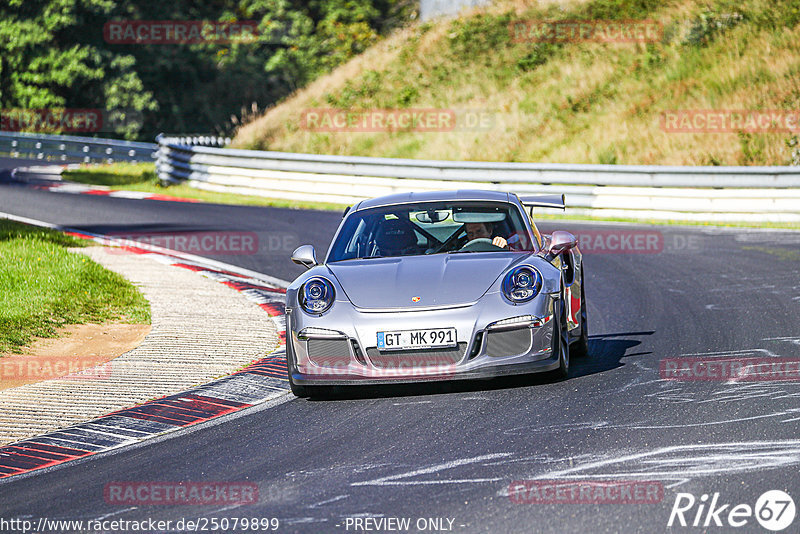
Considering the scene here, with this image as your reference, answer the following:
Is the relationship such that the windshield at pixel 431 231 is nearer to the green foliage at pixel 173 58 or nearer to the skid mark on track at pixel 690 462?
the skid mark on track at pixel 690 462

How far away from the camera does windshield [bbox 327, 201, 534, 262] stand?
8273 mm

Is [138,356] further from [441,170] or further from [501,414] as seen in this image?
[441,170]

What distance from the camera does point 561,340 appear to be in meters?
7.52

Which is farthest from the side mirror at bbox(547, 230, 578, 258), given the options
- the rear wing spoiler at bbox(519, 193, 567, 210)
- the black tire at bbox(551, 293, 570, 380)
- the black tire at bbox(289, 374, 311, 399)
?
the black tire at bbox(289, 374, 311, 399)

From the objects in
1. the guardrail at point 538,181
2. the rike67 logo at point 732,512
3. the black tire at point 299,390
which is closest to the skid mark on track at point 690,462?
the rike67 logo at point 732,512

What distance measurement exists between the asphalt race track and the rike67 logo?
0.10 ft

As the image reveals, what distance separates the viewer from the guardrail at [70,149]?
36.1 m

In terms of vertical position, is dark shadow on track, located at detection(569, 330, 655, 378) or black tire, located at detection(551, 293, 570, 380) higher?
black tire, located at detection(551, 293, 570, 380)

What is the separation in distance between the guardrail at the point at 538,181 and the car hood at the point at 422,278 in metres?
11.9

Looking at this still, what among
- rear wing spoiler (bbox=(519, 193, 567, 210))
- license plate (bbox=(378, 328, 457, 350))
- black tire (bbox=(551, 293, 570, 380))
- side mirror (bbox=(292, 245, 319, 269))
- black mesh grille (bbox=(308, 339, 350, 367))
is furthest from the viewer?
rear wing spoiler (bbox=(519, 193, 567, 210))

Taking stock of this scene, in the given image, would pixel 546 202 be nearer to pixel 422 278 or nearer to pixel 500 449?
pixel 422 278

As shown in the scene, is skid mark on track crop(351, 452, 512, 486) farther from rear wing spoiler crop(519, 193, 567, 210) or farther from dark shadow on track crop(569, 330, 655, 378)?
rear wing spoiler crop(519, 193, 567, 210)

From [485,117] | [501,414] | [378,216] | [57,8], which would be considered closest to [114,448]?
[501,414]

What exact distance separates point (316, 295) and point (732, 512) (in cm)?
355
